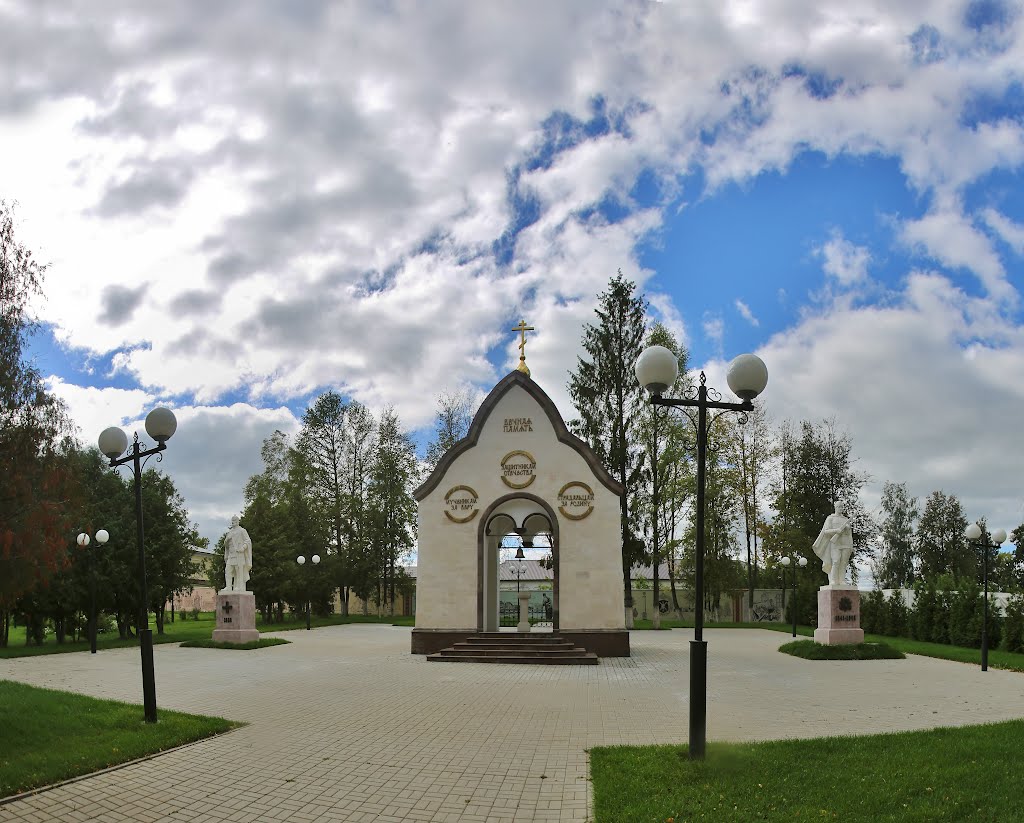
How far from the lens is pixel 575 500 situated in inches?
730

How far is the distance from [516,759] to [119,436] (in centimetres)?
657

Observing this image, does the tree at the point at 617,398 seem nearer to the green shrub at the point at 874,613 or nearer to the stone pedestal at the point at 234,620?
the green shrub at the point at 874,613

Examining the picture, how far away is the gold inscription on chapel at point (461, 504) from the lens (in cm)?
1888

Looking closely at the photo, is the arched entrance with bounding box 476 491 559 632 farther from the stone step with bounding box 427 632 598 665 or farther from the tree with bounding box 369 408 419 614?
the tree with bounding box 369 408 419 614

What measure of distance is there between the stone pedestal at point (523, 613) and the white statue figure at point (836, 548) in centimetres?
763

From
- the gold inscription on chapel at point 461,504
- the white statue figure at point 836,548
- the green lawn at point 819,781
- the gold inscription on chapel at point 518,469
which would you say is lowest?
the green lawn at point 819,781

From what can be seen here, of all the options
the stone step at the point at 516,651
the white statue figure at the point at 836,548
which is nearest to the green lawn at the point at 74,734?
the stone step at the point at 516,651

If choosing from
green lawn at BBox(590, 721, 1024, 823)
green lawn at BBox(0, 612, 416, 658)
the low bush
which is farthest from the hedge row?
green lawn at BBox(0, 612, 416, 658)

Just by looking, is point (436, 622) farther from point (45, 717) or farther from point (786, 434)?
point (786, 434)

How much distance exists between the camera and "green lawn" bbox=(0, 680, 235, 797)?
723cm

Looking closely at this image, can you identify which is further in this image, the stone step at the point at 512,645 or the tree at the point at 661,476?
the tree at the point at 661,476

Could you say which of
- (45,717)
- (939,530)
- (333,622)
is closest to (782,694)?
(45,717)

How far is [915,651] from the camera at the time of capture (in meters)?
20.3

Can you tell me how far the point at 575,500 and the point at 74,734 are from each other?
12.0m
